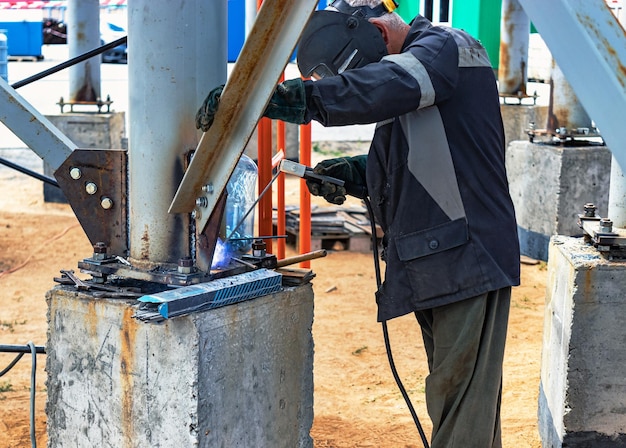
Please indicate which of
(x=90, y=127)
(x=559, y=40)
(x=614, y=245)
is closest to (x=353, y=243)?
(x=90, y=127)

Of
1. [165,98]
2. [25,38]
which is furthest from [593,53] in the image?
[25,38]

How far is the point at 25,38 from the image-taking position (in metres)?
23.4

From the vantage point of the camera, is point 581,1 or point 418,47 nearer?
point 581,1

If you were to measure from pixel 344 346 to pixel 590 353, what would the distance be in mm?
2815

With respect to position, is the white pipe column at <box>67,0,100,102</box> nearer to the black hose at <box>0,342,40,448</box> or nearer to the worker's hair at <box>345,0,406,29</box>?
the black hose at <box>0,342,40,448</box>

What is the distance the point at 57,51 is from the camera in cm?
2603

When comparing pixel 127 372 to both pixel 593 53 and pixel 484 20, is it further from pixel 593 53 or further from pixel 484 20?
pixel 484 20

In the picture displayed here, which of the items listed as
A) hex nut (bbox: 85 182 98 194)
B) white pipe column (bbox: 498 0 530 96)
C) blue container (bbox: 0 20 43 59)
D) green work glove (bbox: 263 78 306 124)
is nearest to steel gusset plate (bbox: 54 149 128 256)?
hex nut (bbox: 85 182 98 194)

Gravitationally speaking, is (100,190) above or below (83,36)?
below

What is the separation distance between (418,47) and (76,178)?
1247 mm

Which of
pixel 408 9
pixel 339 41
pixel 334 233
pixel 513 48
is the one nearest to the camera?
pixel 339 41

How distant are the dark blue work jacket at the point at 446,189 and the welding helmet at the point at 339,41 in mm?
146

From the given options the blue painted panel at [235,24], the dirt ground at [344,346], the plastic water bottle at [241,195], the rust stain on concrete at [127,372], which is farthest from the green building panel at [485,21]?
the rust stain on concrete at [127,372]

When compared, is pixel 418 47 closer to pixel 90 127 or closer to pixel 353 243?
pixel 353 243
